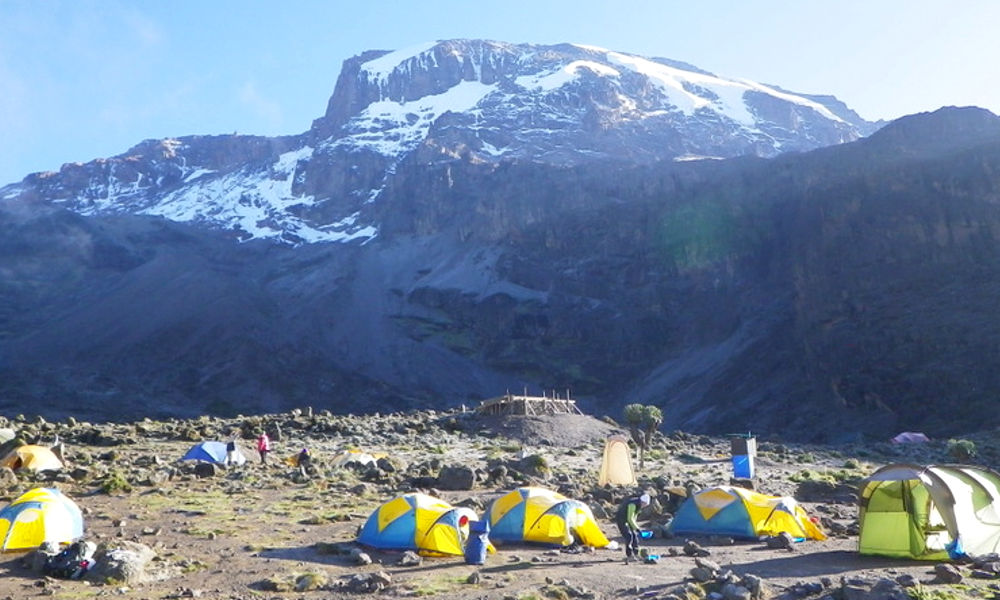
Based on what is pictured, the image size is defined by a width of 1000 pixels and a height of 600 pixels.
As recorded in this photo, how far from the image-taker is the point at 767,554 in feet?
62.2

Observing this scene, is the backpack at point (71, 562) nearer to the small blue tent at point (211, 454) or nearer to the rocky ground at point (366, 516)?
the rocky ground at point (366, 516)

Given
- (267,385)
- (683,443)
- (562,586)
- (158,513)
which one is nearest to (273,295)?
(267,385)

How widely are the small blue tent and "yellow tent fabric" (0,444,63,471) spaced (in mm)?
4395

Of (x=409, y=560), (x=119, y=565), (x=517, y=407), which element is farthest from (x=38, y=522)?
(x=517, y=407)

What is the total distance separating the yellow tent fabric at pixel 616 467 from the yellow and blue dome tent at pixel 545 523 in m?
10.7

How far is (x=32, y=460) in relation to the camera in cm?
3119

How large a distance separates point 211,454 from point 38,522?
15.9 metres

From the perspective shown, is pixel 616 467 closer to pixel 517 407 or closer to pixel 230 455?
pixel 230 455

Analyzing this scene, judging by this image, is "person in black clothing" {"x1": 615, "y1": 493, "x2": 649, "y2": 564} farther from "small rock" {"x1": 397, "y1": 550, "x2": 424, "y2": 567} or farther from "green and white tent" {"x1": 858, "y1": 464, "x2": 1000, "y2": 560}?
"green and white tent" {"x1": 858, "y1": 464, "x2": 1000, "y2": 560}

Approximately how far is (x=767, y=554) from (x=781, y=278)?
104977 mm

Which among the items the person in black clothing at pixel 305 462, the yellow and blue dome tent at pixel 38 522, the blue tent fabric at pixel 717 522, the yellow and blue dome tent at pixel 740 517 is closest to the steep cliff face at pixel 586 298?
the person in black clothing at pixel 305 462

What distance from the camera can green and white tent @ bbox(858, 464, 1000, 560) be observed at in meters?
17.5

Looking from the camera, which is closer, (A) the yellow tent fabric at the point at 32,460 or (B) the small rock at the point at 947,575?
(B) the small rock at the point at 947,575

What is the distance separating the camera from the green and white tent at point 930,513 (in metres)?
17.5
